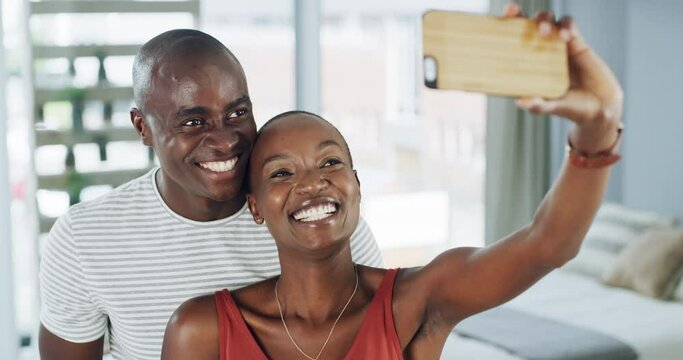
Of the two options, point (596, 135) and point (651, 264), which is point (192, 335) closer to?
point (596, 135)

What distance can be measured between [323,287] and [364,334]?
11cm

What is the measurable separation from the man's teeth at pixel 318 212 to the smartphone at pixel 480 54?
0.43 meters

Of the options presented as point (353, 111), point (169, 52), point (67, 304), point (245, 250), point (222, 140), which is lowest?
point (353, 111)

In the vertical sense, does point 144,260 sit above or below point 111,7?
below

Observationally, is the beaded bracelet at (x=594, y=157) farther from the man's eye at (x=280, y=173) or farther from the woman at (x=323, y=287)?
the man's eye at (x=280, y=173)

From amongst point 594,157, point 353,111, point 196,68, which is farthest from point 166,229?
point 353,111

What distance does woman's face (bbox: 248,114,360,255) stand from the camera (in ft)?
4.38

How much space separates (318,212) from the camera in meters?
1.33

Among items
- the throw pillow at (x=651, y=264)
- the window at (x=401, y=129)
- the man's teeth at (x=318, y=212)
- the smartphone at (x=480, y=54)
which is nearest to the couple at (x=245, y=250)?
the man's teeth at (x=318, y=212)

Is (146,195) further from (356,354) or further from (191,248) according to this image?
(356,354)

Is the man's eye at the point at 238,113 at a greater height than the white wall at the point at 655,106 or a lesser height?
greater

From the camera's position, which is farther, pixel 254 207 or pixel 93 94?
pixel 93 94

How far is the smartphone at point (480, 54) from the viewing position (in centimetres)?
91

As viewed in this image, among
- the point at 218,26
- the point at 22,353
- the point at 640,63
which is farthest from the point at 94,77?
the point at 640,63
